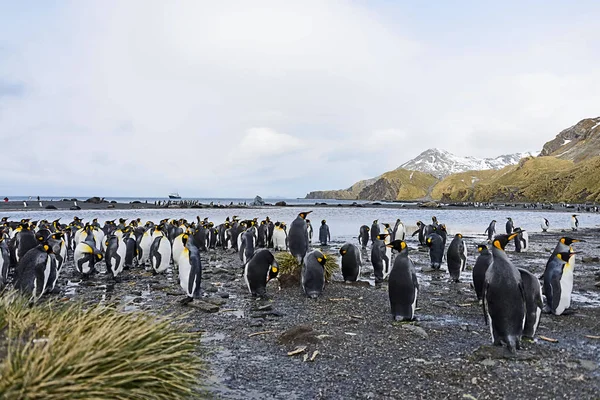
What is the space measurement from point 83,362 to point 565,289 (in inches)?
277

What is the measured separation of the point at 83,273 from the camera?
1100 centimetres

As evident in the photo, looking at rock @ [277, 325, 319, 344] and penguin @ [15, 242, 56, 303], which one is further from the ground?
penguin @ [15, 242, 56, 303]

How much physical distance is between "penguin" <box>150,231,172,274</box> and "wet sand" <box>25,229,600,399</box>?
6.17 feet

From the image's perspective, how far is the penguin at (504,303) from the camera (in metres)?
5.30

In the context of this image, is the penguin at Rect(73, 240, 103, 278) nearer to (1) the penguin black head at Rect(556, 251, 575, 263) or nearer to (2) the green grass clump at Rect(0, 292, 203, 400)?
(2) the green grass clump at Rect(0, 292, 203, 400)

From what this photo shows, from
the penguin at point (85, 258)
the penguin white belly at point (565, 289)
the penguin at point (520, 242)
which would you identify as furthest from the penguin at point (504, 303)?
the penguin at point (520, 242)

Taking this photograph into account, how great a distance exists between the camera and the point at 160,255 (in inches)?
456

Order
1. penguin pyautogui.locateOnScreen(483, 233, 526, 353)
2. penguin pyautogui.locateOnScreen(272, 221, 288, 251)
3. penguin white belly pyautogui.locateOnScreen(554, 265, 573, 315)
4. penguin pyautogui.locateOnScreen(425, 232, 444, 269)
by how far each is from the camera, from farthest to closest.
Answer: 1. penguin pyautogui.locateOnScreen(272, 221, 288, 251)
2. penguin pyautogui.locateOnScreen(425, 232, 444, 269)
3. penguin white belly pyautogui.locateOnScreen(554, 265, 573, 315)
4. penguin pyautogui.locateOnScreen(483, 233, 526, 353)

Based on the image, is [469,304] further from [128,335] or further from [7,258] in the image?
[7,258]

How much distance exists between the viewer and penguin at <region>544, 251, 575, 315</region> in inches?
272

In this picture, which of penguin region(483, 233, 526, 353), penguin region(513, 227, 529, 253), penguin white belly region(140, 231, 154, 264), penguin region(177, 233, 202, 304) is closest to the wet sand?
penguin region(483, 233, 526, 353)

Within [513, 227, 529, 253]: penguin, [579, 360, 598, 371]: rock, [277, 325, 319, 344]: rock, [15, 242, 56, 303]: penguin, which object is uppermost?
[15, 242, 56, 303]: penguin

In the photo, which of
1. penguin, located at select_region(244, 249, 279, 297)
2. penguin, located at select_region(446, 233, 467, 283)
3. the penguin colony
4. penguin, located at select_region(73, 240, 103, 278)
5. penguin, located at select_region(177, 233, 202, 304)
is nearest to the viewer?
the penguin colony

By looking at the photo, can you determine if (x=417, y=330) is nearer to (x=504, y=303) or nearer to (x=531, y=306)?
(x=504, y=303)
